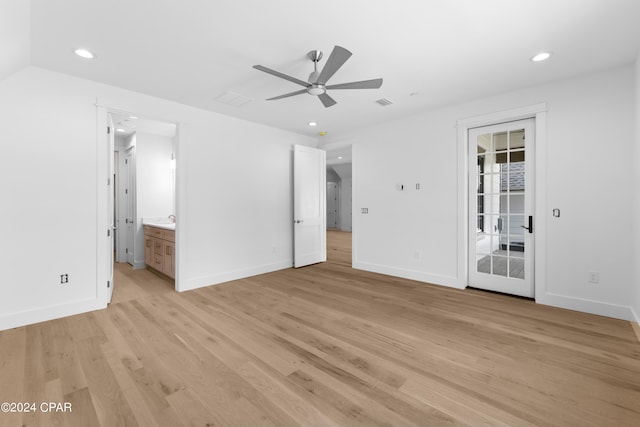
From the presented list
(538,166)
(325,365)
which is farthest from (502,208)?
(325,365)

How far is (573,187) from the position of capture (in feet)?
Answer: 10.6

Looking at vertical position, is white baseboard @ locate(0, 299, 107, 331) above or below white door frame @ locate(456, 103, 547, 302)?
below

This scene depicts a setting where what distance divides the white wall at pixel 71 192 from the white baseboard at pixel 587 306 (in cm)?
446

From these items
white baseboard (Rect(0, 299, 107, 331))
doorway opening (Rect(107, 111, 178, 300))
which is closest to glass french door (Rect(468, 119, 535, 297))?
white baseboard (Rect(0, 299, 107, 331))

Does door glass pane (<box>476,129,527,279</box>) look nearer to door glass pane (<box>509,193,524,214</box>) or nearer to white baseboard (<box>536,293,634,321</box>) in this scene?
door glass pane (<box>509,193,524,214</box>)

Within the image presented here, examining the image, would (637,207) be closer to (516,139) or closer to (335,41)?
(516,139)

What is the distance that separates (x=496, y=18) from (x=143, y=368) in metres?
3.80

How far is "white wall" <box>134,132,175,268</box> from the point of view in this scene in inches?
212

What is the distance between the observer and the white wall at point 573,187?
9.78 feet

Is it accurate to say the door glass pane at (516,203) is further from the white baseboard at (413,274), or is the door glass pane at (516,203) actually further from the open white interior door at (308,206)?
the open white interior door at (308,206)

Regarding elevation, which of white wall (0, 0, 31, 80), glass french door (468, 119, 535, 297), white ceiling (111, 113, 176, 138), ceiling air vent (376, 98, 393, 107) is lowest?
glass french door (468, 119, 535, 297)

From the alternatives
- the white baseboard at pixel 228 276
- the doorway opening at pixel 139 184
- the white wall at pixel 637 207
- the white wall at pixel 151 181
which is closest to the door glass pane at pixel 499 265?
the white wall at pixel 637 207

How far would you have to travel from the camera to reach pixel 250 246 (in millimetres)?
4836

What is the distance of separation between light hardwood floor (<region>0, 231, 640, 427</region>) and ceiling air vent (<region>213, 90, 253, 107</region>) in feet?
8.72
